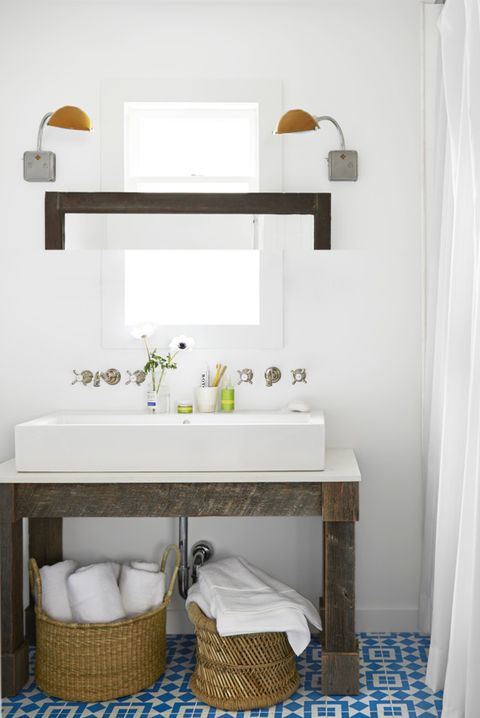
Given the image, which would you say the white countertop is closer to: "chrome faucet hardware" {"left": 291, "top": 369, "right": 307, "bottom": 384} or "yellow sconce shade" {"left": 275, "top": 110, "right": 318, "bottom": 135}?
"chrome faucet hardware" {"left": 291, "top": 369, "right": 307, "bottom": 384}

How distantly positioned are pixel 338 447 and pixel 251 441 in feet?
2.31

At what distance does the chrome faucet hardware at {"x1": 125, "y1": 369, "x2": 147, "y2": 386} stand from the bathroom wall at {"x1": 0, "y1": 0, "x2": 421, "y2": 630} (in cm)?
3

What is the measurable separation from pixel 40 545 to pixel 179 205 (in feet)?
4.96

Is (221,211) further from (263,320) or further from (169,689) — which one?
(169,689)

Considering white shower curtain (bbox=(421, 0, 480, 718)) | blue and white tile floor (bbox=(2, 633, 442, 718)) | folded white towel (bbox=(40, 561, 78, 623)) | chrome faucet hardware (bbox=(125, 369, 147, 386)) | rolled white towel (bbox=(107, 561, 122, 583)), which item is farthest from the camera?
chrome faucet hardware (bbox=(125, 369, 147, 386))

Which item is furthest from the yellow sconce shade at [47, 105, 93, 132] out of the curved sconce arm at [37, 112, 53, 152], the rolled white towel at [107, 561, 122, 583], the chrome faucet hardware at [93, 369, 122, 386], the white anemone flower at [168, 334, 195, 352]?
the rolled white towel at [107, 561, 122, 583]

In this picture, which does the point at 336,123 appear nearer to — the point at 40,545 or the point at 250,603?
the point at 250,603

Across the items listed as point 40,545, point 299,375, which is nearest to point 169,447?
point 299,375

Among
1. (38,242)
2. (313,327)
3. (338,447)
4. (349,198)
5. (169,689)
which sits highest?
(349,198)

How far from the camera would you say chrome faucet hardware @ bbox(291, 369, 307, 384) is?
313cm

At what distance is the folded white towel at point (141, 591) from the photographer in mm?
2748

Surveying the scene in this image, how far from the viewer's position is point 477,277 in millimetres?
2123

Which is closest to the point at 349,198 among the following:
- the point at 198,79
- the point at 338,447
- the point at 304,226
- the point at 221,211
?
the point at 304,226

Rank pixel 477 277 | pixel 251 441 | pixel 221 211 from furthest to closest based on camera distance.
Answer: pixel 221 211, pixel 251 441, pixel 477 277
